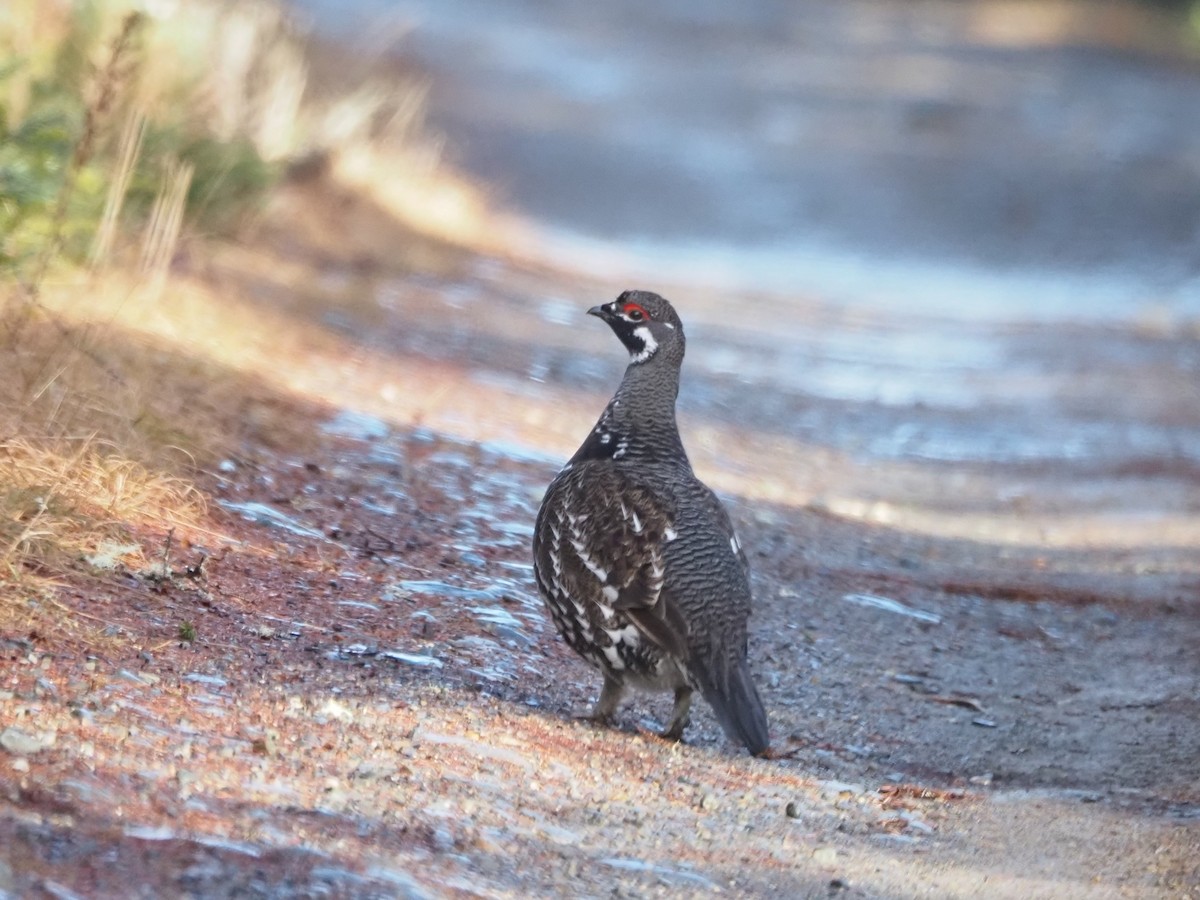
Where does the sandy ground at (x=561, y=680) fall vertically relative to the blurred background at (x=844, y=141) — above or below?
below

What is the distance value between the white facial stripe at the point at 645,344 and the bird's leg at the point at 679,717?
1.53 metres

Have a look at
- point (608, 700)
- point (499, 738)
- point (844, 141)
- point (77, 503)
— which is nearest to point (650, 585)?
point (608, 700)

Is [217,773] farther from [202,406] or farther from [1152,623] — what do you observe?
[1152,623]

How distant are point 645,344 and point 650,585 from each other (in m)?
1.42

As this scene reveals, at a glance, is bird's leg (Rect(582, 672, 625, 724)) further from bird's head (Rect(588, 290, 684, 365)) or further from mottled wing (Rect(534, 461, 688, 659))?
bird's head (Rect(588, 290, 684, 365))

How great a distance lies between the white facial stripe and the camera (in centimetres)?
708

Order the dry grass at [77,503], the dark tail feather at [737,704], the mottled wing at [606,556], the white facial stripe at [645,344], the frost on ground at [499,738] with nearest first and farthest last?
the frost on ground at [499,738], the dark tail feather at [737,704], the dry grass at [77,503], the mottled wing at [606,556], the white facial stripe at [645,344]

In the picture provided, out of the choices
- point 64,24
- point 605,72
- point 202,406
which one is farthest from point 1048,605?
point 605,72

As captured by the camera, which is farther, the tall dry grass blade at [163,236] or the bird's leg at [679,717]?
the tall dry grass blade at [163,236]

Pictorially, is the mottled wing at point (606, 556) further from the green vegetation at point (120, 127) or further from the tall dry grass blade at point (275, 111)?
the tall dry grass blade at point (275, 111)

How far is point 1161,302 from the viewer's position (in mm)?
19609

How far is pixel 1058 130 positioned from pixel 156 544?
24.8 meters

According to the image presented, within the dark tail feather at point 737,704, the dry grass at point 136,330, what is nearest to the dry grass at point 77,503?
the dry grass at point 136,330

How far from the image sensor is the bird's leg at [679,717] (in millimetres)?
6187
